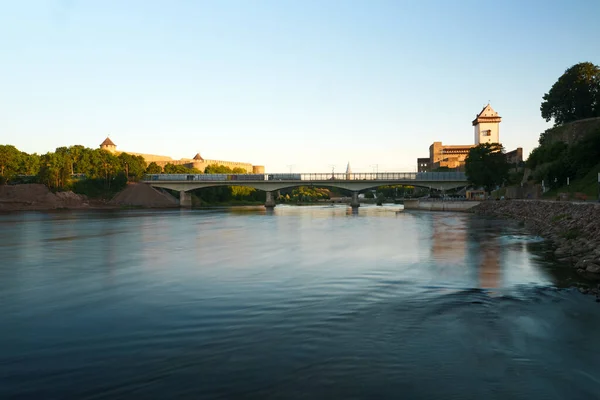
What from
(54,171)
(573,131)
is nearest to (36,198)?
(54,171)

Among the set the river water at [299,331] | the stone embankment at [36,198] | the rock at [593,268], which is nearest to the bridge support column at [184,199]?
the stone embankment at [36,198]

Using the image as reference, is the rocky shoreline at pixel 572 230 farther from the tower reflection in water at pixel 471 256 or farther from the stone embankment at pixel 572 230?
the tower reflection in water at pixel 471 256

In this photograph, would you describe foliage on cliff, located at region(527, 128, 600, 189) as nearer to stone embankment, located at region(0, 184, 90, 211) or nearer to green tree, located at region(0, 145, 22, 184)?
stone embankment, located at region(0, 184, 90, 211)

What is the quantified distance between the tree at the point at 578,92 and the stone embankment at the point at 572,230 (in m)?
45.2

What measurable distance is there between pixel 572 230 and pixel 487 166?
6009 cm

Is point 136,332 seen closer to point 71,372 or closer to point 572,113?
point 71,372

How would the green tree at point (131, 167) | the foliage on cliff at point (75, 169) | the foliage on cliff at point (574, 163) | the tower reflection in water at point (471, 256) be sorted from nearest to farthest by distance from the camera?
the tower reflection in water at point (471, 256) < the foliage on cliff at point (574, 163) < the foliage on cliff at point (75, 169) < the green tree at point (131, 167)

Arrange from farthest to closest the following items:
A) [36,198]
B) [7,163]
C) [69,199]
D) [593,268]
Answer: [7,163] < [69,199] < [36,198] < [593,268]

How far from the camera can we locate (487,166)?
89.1m

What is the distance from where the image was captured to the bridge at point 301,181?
117 m

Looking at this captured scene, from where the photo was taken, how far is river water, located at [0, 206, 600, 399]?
903cm

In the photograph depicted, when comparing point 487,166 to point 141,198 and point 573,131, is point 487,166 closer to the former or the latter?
point 573,131

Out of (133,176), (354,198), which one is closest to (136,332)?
(354,198)

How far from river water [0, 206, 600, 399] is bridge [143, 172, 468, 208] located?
95131 millimetres
